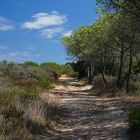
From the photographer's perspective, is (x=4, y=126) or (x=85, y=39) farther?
(x=85, y=39)

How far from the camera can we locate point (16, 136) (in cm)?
1261

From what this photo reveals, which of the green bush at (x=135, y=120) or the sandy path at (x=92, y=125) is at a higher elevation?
the green bush at (x=135, y=120)

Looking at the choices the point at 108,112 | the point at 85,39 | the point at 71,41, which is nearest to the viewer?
the point at 108,112

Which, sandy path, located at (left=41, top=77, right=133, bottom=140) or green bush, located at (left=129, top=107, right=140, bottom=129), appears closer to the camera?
green bush, located at (left=129, top=107, right=140, bottom=129)

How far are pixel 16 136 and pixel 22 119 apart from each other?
7.63ft

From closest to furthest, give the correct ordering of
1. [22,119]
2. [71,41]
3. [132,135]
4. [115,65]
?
1. [132,135]
2. [22,119]
3. [115,65]
4. [71,41]

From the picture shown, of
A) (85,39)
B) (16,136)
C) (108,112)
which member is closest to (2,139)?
(16,136)

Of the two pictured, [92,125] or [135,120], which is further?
[92,125]

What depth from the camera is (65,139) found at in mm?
14547

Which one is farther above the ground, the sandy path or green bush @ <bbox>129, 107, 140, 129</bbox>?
green bush @ <bbox>129, 107, 140, 129</bbox>

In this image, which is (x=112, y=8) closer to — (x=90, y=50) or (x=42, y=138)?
(x=42, y=138)

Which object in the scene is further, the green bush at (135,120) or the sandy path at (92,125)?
the sandy path at (92,125)

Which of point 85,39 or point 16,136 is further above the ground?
point 85,39

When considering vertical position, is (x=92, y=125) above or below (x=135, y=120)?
below
